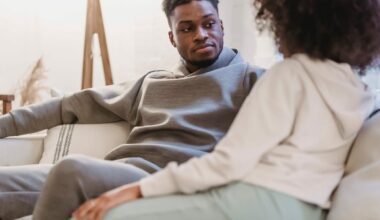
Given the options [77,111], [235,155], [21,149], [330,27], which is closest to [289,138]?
[235,155]

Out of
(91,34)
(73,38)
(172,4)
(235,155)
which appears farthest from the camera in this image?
(73,38)

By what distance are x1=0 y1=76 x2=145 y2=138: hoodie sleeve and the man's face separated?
0.75ft

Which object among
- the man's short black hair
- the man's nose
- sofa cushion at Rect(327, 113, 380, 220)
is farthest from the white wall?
sofa cushion at Rect(327, 113, 380, 220)

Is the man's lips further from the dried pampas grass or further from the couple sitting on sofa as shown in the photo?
the dried pampas grass

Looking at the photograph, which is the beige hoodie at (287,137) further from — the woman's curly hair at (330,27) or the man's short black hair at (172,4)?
the man's short black hair at (172,4)

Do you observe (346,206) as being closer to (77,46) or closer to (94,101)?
(94,101)

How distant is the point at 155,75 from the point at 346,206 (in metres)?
0.97

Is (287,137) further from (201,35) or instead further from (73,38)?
(73,38)

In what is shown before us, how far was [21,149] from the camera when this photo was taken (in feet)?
5.82

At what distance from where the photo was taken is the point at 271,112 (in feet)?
2.92

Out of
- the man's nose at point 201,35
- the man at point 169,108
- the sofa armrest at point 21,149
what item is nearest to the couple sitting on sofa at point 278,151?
the man at point 169,108

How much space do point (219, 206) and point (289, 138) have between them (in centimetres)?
19

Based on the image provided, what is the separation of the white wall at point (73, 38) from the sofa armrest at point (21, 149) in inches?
39.2

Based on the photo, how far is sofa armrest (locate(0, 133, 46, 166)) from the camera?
1.73 meters
